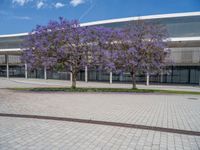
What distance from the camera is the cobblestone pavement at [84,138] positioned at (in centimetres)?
434

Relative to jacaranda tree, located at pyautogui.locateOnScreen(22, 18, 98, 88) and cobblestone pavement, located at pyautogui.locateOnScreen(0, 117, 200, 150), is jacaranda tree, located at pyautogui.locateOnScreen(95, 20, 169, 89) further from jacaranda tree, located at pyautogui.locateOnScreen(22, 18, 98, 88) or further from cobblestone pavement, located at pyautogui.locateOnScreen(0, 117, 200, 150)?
cobblestone pavement, located at pyautogui.locateOnScreen(0, 117, 200, 150)

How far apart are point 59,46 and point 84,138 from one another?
38.4ft

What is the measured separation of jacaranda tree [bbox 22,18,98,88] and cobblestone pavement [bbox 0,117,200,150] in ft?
32.2

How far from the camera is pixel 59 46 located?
1542 centimetres

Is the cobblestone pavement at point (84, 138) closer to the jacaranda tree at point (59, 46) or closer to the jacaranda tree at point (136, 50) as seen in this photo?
the jacaranda tree at point (59, 46)

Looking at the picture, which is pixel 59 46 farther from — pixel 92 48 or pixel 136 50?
pixel 136 50

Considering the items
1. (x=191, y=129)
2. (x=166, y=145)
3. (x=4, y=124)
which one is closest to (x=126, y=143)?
(x=166, y=145)

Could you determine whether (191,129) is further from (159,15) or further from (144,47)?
(159,15)

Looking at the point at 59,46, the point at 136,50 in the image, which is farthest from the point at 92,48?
the point at 136,50

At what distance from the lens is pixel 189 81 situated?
3181 cm

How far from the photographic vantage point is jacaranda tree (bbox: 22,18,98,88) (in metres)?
15.2

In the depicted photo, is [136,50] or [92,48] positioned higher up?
[92,48]

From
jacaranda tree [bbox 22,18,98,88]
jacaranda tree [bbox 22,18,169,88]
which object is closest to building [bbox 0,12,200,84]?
jacaranda tree [bbox 22,18,169,88]

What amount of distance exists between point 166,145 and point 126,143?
3.18 feet
